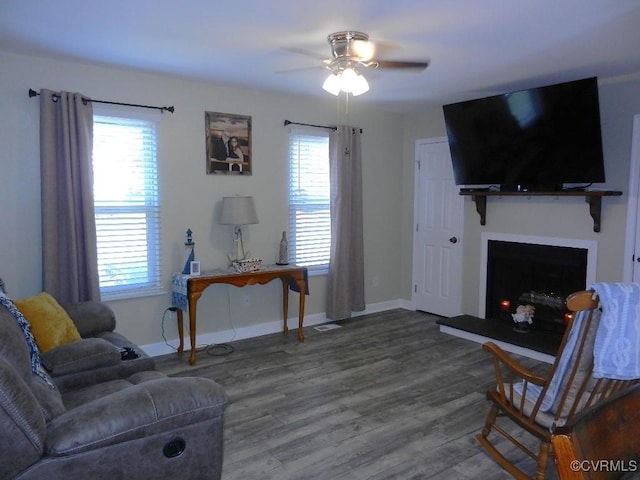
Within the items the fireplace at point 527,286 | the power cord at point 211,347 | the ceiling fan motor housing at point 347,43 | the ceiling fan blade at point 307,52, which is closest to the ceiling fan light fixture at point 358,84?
the ceiling fan motor housing at point 347,43

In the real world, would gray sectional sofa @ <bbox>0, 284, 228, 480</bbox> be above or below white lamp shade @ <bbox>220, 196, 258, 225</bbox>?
below

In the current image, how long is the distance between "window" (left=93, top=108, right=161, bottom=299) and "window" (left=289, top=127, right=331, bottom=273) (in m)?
1.47

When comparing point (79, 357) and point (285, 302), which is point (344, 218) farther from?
point (79, 357)

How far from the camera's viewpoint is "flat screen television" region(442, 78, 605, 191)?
3.79 meters

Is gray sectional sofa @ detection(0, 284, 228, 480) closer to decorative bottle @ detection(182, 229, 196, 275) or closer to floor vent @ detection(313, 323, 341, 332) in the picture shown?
decorative bottle @ detection(182, 229, 196, 275)

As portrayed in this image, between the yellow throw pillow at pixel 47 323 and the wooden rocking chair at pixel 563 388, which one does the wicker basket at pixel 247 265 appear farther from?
the wooden rocking chair at pixel 563 388

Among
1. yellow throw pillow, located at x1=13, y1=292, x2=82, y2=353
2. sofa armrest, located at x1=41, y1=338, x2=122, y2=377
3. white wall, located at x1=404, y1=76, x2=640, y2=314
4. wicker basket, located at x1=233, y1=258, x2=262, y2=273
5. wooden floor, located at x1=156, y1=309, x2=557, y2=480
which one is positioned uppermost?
white wall, located at x1=404, y1=76, x2=640, y2=314

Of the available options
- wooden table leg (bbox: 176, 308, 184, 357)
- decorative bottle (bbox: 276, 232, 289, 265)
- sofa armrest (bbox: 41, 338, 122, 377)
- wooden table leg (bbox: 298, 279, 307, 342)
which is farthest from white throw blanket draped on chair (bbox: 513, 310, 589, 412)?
wooden table leg (bbox: 176, 308, 184, 357)

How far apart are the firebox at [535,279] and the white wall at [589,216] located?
0.15 meters

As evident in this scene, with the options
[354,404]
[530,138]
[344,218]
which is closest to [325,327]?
[344,218]

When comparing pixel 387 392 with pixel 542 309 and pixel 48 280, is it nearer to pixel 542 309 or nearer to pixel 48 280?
pixel 542 309

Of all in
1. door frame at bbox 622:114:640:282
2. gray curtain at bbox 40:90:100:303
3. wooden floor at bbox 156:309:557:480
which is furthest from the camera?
door frame at bbox 622:114:640:282

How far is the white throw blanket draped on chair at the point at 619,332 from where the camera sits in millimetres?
2006

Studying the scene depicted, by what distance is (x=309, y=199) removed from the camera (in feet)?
16.9
